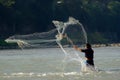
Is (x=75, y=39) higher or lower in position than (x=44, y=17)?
higher

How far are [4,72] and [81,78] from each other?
289 inches

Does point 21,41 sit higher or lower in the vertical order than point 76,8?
higher

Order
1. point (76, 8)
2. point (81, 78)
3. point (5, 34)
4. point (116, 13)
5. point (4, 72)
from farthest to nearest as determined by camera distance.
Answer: point (116, 13) → point (76, 8) → point (5, 34) → point (4, 72) → point (81, 78)

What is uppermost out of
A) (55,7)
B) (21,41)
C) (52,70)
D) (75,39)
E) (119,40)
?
(21,41)

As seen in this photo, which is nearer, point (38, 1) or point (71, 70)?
point (71, 70)

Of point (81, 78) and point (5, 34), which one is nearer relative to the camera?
point (81, 78)

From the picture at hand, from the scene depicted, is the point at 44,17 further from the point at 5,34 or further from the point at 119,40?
the point at 119,40

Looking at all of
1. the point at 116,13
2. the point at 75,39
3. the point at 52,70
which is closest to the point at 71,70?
the point at 52,70

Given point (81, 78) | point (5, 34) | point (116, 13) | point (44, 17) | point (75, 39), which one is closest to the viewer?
point (81, 78)

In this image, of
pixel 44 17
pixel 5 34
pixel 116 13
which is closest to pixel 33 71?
pixel 5 34

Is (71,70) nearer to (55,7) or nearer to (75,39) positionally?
(75,39)

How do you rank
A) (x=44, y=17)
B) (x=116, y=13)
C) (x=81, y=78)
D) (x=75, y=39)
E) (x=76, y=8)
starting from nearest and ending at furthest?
(x=81, y=78)
(x=75, y=39)
(x=44, y=17)
(x=76, y=8)
(x=116, y=13)

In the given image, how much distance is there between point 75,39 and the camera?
7106cm

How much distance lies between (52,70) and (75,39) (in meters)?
29.0
